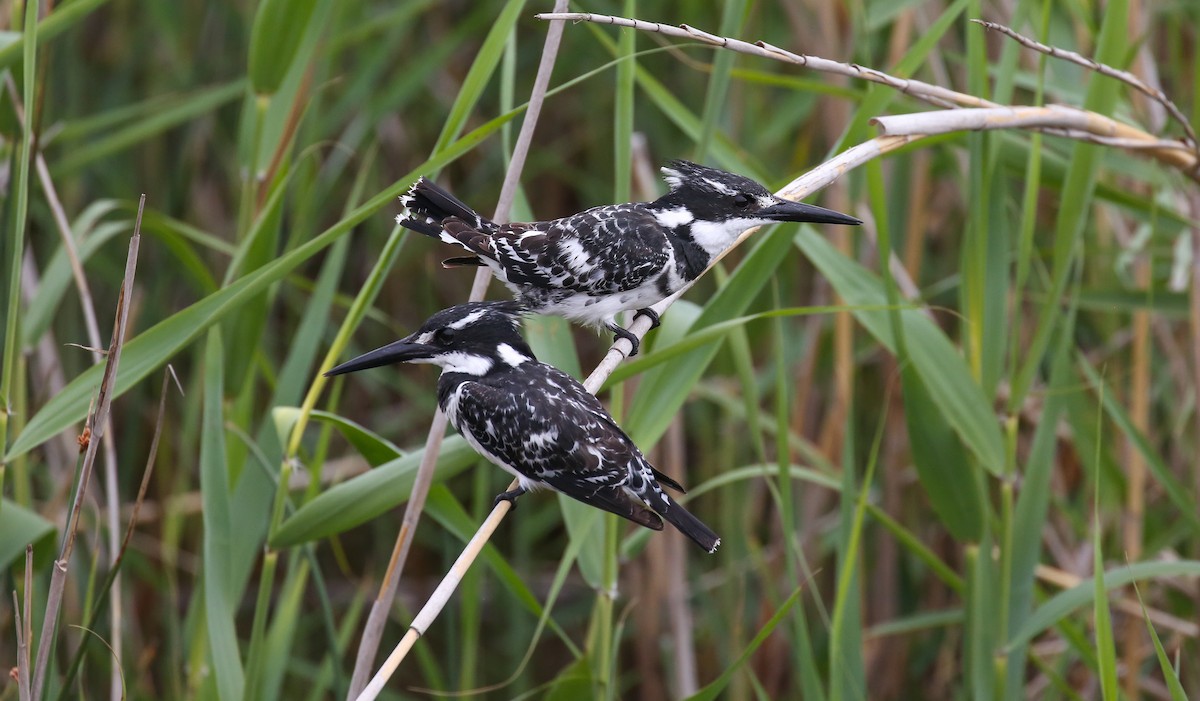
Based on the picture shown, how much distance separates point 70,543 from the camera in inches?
69.1

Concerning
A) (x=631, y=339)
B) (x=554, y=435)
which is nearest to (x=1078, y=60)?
(x=631, y=339)

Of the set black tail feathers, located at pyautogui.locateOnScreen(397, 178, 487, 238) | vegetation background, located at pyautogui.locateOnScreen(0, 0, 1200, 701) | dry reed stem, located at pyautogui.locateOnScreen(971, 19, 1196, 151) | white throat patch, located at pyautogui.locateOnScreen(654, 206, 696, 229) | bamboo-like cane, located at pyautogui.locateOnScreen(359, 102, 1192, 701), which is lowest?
vegetation background, located at pyautogui.locateOnScreen(0, 0, 1200, 701)

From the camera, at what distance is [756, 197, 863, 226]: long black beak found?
7.26 ft

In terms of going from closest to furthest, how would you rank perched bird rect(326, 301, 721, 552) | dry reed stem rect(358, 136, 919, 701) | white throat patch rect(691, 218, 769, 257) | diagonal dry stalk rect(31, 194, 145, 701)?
1. diagonal dry stalk rect(31, 194, 145, 701)
2. dry reed stem rect(358, 136, 919, 701)
3. perched bird rect(326, 301, 721, 552)
4. white throat patch rect(691, 218, 769, 257)

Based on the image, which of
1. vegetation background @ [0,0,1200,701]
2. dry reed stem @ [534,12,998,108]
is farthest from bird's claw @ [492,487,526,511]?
dry reed stem @ [534,12,998,108]

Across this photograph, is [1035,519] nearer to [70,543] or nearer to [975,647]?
[975,647]

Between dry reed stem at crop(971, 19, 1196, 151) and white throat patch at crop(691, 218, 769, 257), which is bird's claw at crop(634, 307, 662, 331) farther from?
dry reed stem at crop(971, 19, 1196, 151)

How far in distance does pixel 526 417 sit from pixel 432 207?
1.74ft

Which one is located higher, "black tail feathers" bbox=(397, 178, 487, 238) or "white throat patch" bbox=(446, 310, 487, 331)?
"black tail feathers" bbox=(397, 178, 487, 238)

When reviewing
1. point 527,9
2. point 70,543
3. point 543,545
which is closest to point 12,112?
point 70,543

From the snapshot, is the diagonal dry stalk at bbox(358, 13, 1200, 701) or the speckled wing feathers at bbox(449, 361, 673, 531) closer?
the diagonal dry stalk at bbox(358, 13, 1200, 701)

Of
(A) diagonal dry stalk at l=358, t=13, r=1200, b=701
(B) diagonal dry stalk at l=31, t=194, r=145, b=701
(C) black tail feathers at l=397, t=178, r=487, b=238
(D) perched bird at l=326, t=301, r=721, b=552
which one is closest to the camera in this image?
(B) diagonal dry stalk at l=31, t=194, r=145, b=701

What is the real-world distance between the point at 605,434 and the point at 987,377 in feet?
2.74

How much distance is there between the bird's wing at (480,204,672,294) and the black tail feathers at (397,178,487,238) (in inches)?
3.6
